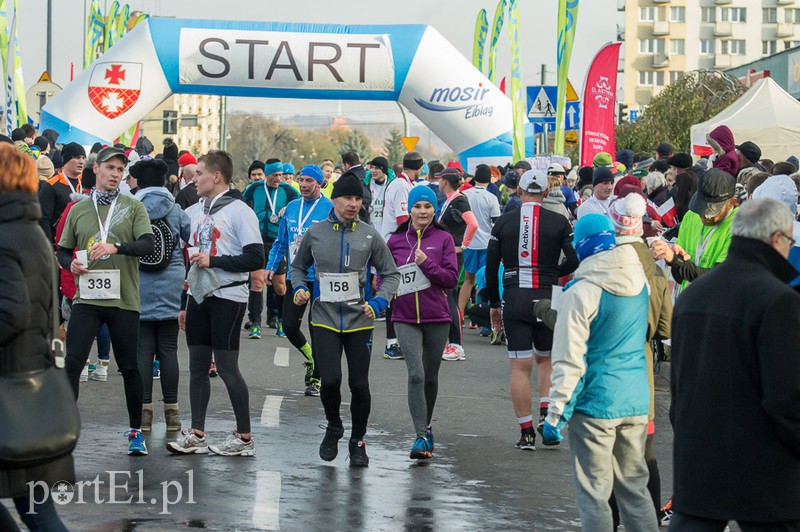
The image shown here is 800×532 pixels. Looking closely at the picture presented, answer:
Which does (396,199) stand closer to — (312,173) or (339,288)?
(312,173)

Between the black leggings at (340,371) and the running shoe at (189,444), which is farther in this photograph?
the running shoe at (189,444)

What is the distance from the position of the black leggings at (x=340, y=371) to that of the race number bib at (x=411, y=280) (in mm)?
677

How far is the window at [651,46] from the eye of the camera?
136 meters

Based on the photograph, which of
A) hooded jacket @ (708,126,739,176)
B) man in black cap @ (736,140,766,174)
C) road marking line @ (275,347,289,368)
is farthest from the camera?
road marking line @ (275,347,289,368)

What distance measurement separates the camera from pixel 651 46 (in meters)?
136

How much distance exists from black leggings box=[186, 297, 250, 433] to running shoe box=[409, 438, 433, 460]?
117 cm

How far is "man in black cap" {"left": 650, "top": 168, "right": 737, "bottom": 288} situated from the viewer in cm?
804

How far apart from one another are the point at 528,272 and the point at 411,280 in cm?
93

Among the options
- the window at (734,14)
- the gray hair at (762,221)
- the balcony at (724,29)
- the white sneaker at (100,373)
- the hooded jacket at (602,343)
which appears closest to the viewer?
the gray hair at (762,221)

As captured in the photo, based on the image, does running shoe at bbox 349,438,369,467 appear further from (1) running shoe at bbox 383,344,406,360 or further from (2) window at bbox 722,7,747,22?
(2) window at bbox 722,7,747,22

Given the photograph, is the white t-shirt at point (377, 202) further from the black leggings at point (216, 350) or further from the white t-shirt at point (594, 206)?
the black leggings at point (216, 350)

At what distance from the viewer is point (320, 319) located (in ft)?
29.3

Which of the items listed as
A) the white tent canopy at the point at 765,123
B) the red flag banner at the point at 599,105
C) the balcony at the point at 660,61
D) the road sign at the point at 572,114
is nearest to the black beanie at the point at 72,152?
the red flag banner at the point at 599,105

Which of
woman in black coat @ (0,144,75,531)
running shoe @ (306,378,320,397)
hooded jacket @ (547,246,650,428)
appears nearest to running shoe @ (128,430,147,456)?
running shoe @ (306,378,320,397)
